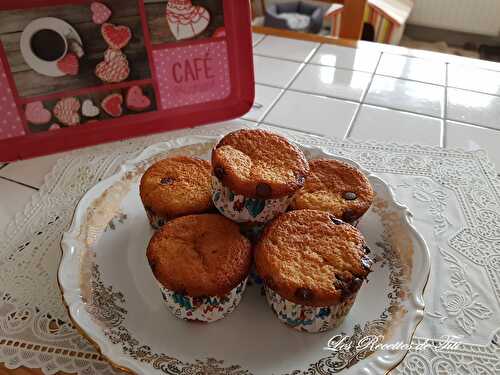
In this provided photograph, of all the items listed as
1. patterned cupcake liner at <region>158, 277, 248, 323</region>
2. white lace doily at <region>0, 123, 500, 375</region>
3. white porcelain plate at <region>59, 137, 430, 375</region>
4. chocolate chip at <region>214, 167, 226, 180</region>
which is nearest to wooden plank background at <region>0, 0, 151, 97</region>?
white lace doily at <region>0, 123, 500, 375</region>

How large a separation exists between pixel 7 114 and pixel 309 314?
641 millimetres

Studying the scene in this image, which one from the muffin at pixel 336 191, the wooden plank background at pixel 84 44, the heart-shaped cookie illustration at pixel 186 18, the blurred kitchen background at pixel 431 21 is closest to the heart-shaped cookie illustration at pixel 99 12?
the wooden plank background at pixel 84 44

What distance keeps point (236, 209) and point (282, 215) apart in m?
0.06

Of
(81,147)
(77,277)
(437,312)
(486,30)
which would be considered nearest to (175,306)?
(77,277)

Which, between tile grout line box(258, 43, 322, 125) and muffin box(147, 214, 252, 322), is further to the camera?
tile grout line box(258, 43, 322, 125)

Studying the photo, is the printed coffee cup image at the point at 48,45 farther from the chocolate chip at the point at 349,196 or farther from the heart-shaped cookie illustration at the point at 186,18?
the chocolate chip at the point at 349,196

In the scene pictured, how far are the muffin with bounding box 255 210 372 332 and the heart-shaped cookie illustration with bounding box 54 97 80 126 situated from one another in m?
0.49

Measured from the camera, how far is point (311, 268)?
1.67ft

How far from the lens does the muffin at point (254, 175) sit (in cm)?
55

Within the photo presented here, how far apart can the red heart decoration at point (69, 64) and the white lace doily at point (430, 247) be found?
0.51ft

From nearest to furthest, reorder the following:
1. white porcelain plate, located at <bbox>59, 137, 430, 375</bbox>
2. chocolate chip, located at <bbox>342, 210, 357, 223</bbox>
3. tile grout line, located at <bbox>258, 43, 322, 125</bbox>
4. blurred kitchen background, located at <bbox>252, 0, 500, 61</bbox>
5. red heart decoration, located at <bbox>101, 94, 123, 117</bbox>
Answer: white porcelain plate, located at <bbox>59, 137, 430, 375</bbox> < chocolate chip, located at <bbox>342, 210, 357, 223</bbox> < red heart decoration, located at <bbox>101, 94, 123, 117</bbox> < tile grout line, located at <bbox>258, 43, 322, 125</bbox> < blurred kitchen background, located at <bbox>252, 0, 500, 61</bbox>

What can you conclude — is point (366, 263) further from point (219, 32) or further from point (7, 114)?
point (7, 114)

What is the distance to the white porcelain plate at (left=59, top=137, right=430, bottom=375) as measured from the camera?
0.48 meters

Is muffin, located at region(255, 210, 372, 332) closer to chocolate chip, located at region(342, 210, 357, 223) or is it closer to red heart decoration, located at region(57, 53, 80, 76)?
chocolate chip, located at region(342, 210, 357, 223)
